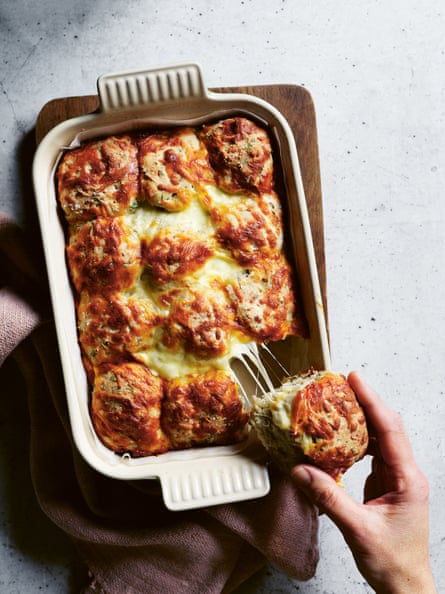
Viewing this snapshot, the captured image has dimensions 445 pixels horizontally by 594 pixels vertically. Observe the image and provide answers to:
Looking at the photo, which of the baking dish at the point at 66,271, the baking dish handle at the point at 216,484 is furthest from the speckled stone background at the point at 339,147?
the baking dish handle at the point at 216,484

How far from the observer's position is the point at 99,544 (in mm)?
2324

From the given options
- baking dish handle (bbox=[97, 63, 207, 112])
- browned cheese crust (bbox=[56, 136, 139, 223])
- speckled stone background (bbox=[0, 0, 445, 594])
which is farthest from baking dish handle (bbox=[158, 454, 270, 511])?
baking dish handle (bbox=[97, 63, 207, 112])

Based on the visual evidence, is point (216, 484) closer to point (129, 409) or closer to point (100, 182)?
point (129, 409)

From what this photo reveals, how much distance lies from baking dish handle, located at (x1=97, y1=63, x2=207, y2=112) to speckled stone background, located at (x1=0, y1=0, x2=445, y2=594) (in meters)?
0.44

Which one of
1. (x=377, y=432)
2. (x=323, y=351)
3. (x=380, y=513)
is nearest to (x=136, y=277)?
(x=323, y=351)

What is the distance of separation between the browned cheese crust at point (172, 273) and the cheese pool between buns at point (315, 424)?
6.3 inches

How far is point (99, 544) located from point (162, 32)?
191 cm

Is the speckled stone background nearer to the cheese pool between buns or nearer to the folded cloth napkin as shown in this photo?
the folded cloth napkin

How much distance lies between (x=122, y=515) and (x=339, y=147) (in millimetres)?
1589

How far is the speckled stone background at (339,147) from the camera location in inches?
93.8

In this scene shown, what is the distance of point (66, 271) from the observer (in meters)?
2.09

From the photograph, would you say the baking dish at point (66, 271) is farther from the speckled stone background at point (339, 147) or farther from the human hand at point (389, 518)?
the speckled stone background at point (339, 147)

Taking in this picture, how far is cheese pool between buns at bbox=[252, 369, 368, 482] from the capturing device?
1.86 metres

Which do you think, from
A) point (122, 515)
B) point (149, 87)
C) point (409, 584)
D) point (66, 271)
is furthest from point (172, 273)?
point (409, 584)
